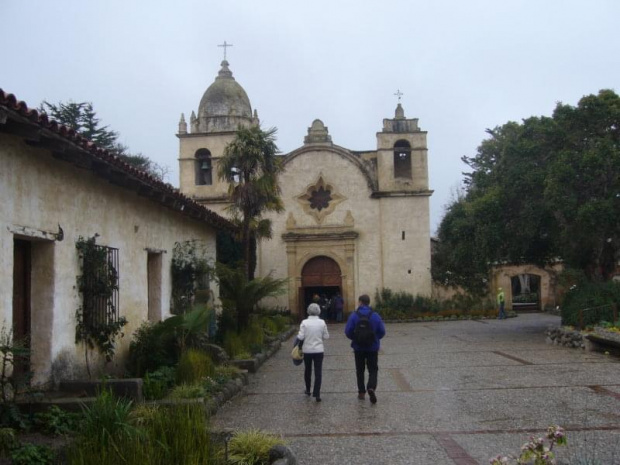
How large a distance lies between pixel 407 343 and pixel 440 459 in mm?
13064

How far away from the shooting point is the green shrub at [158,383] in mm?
8484

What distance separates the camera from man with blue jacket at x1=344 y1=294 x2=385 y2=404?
30.5 ft

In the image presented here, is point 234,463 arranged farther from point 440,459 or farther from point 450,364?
point 450,364

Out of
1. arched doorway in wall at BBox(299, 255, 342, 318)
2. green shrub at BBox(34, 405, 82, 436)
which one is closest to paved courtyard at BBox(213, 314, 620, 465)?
green shrub at BBox(34, 405, 82, 436)

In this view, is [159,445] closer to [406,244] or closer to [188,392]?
[188,392]

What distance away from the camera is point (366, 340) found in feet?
30.5

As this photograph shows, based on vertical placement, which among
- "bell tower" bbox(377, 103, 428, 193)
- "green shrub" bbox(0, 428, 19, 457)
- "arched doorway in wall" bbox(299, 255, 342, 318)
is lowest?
"green shrub" bbox(0, 428, 19, 457)

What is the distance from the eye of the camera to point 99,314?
956 centimetres

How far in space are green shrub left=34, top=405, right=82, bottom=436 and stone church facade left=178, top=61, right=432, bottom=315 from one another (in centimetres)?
2391

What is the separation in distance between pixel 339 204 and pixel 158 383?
23.4m

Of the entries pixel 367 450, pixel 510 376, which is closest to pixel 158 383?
pixel 367 450

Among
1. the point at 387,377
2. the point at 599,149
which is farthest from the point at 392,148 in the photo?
the point at 387,377

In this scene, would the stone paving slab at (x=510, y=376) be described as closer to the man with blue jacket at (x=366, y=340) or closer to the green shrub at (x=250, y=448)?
the man with blue jacket at (x=366, y=340)

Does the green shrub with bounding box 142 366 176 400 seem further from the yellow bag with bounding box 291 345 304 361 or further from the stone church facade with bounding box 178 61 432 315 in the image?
the stone church facade with bounding box 178 61 432 315
